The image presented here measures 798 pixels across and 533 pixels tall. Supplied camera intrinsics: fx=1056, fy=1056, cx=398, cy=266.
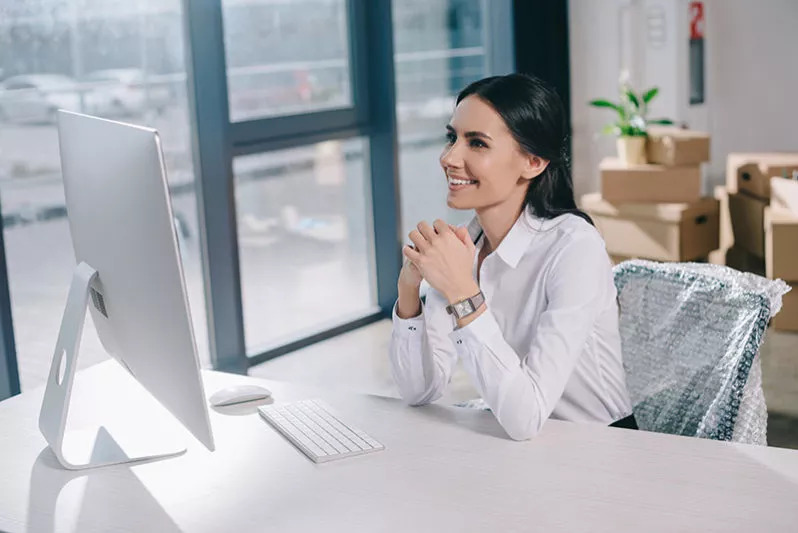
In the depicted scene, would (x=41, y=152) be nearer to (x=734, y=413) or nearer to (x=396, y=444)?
(x=396, y=444)

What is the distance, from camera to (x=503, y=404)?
166cm

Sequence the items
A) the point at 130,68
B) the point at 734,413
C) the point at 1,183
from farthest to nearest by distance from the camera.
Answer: the point at 130,68
the point at 1,183
the point at 734,413

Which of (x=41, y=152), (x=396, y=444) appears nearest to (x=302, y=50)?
(x=41, y=152)

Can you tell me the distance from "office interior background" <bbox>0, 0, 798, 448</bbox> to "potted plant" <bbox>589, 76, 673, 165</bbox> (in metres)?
0.29

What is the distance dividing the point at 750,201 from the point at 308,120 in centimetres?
225

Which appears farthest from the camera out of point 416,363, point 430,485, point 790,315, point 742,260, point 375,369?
point 742,260

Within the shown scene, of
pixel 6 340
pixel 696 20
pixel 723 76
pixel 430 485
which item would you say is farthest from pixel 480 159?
pixel 723 76

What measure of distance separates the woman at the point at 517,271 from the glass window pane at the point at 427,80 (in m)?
3.03

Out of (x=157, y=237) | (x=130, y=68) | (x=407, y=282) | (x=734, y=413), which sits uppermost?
(x=130, y=68)

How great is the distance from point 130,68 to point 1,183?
685 mm

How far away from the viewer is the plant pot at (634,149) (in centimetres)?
532

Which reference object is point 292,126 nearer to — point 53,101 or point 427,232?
point 53,101

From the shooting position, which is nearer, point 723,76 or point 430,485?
point 430,485

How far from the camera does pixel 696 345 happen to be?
75.5 inches
